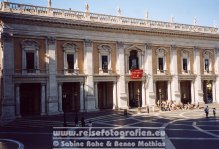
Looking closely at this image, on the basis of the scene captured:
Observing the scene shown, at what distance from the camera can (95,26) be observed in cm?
3619

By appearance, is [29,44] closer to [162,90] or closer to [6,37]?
[6,37]

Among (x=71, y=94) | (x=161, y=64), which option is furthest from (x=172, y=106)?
(x=71, y=94)

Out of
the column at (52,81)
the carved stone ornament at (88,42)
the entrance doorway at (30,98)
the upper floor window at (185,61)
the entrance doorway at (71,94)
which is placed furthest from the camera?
the upper floor window at (185,61)

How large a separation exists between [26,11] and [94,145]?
21.1 metres

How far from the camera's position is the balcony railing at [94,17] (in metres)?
31.5

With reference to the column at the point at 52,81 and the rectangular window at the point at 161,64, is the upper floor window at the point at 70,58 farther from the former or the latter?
the rectangular window at the point at 161,64

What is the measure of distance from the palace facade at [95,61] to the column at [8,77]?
107mm

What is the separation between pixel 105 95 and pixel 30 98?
11057mm

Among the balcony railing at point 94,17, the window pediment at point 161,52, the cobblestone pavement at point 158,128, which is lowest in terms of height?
the cobblestone pavement at point 158,128

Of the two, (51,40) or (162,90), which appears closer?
(51,40)

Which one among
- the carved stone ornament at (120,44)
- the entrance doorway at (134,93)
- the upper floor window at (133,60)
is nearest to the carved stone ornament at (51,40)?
the carved stone ornament at (120,44)

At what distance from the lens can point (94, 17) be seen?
36.4m

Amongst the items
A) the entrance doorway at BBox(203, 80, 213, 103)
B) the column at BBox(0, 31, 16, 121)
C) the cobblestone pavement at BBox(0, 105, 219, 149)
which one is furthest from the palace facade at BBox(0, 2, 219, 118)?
the cobblestone pavement at BBox(0, 105, 219, 149)

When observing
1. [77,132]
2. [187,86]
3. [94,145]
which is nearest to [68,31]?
[77,132]
